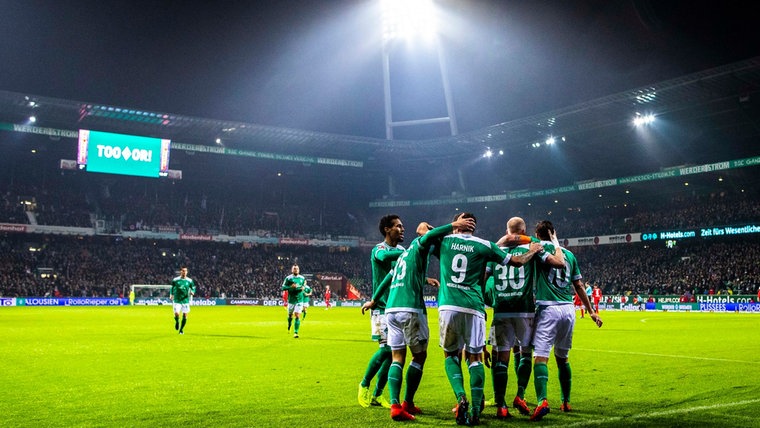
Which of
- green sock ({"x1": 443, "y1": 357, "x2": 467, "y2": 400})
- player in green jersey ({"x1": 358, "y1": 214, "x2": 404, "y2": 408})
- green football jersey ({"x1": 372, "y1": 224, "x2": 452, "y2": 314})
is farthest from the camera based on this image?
player in green jersey ({"x1": 358, "y1": 214, "x2": 404, "y2": 408})

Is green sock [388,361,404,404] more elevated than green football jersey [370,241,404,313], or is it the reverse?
green football jersey [370,241,404,313]

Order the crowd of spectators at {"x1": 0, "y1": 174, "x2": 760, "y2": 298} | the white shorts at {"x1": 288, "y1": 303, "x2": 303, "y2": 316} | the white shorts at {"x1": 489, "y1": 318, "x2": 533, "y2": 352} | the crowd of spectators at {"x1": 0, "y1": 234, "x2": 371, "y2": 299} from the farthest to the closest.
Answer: the crowd of spectators at {"x1": 0, "y1": 234, "x2": 371, "y2": 299}, the crowd of spectators at {"x1": 0, "y1": 174, "x2": 760, "y2": 298}, the white shorts at {"x1": 288, "y1": 303, "x2": 303, "y2": 316}, the white shorts at {"x1": 489, "y1": 318, "x2": 533, "y2": 352}

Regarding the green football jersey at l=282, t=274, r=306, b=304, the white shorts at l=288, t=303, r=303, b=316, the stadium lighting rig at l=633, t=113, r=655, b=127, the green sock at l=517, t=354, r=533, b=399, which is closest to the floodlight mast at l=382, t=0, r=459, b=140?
the stadium lighting rig at l=633, t=113, r=655, b=127

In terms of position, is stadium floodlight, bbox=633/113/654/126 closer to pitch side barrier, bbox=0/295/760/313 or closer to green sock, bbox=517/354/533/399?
pitch side barrier, bbox=0/295/760/313

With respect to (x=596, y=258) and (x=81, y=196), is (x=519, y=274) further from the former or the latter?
(x=81, y=196)

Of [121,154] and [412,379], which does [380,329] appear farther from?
[121,154]

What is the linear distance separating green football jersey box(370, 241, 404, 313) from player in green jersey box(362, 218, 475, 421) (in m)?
0.45

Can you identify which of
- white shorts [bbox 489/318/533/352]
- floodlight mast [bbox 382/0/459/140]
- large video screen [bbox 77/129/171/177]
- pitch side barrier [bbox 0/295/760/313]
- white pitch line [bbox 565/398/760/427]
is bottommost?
pitch side barrier [bbox 0/295/760/313]

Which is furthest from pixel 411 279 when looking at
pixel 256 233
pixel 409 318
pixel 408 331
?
pixel 256 233

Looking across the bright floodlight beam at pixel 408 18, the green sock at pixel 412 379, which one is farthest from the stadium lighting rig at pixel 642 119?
the green sock at pixel 412 379

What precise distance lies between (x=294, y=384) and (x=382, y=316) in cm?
257

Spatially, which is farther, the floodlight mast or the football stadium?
the floodlight mast

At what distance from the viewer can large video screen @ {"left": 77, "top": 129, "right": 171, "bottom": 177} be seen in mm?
55156

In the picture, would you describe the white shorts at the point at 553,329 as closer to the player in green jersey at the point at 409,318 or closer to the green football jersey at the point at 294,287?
the player in green jersey at the point at 409,318
